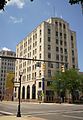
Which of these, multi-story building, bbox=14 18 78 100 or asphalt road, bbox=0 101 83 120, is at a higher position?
multi-story building, bbox=14 18 78 100

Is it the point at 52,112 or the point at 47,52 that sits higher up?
the point at 47,52

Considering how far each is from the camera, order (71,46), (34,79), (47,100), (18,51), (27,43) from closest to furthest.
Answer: (47,100) → (34,79) → (71,46) → (27,43) → (18,51)

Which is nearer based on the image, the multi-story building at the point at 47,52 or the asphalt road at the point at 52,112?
the asphalt road at the point at 52,112

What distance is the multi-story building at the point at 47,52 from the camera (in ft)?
297

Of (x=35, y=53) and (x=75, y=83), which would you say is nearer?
(x=75, y=83)

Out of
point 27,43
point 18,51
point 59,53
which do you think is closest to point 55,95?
point 59,53

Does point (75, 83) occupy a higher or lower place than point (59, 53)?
lower

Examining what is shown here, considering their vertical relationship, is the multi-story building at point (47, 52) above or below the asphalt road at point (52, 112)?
above

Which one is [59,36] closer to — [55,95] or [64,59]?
[64,59]

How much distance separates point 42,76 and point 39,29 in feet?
65.8

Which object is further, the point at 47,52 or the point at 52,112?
the point at 47,52

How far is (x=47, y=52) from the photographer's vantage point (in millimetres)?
92125

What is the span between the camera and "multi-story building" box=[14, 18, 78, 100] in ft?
297

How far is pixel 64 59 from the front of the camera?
97312mm
